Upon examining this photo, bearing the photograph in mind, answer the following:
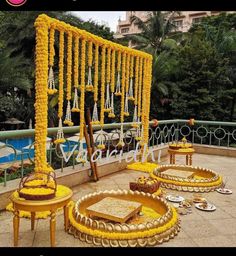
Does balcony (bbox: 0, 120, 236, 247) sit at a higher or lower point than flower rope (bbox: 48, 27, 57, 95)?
lower

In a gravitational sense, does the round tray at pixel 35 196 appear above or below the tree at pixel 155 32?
below

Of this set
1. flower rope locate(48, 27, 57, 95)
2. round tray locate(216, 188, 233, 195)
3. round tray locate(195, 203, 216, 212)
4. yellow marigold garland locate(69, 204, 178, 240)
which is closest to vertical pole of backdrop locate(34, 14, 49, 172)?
flower rope locate(48, 27, 57, 95)

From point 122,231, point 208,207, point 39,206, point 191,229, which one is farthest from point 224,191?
point 39,206

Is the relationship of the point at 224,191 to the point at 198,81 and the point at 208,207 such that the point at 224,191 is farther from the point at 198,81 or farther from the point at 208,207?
the point at 198,81

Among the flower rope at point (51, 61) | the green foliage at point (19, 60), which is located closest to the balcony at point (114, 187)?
the flower rope at point (51, 61)

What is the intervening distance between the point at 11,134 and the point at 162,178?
2.39 m

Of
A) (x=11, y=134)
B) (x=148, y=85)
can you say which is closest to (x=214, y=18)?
(x=148, y=85)

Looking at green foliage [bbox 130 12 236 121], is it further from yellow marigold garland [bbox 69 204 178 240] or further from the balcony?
yellow marigold garland [bbox 69 204 178 240]

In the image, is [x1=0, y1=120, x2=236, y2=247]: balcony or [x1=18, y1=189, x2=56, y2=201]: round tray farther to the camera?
[x1=0, y1=120, x2=236, y2=247]: balcony

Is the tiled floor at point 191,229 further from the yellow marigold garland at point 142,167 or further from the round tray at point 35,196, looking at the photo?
the yellow marigold garland at point 142,167

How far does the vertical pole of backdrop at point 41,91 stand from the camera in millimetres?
3422

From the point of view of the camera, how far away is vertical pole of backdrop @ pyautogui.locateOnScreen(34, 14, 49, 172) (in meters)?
3.42

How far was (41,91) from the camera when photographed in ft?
11.4

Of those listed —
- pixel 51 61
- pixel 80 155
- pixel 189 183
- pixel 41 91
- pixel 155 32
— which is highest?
pixel 155 32
